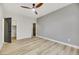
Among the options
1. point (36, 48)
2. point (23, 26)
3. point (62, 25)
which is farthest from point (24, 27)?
point (62, 25)

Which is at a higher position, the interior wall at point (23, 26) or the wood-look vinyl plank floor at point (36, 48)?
the interior wall at point (23, 26)

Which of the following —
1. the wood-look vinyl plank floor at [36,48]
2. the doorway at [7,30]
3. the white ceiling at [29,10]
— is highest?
the white ceiling at [29,10]

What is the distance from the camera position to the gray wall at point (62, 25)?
2.15 meters

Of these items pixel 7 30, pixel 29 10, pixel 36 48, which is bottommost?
pixel 36 48

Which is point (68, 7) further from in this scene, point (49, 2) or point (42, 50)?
point (42, 50)

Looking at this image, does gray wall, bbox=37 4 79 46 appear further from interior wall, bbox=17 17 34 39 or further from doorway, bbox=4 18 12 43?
doorway, bbox=4 18 12 43

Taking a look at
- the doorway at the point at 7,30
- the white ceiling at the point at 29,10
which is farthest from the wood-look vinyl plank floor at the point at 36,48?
the white ceiling at the point at 29,10

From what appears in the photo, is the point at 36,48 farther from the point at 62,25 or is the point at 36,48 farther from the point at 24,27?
the point at 62,25

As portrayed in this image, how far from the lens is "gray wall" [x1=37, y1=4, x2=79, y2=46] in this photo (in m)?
2.15

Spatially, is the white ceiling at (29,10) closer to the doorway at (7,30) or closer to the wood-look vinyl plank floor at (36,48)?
the doorway at (7,30)

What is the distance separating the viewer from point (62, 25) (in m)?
2.23

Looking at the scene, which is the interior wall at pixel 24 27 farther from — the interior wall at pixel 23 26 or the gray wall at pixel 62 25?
the gray wall at pixel 62 25

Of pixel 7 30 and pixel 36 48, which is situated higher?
pixel 7 30
